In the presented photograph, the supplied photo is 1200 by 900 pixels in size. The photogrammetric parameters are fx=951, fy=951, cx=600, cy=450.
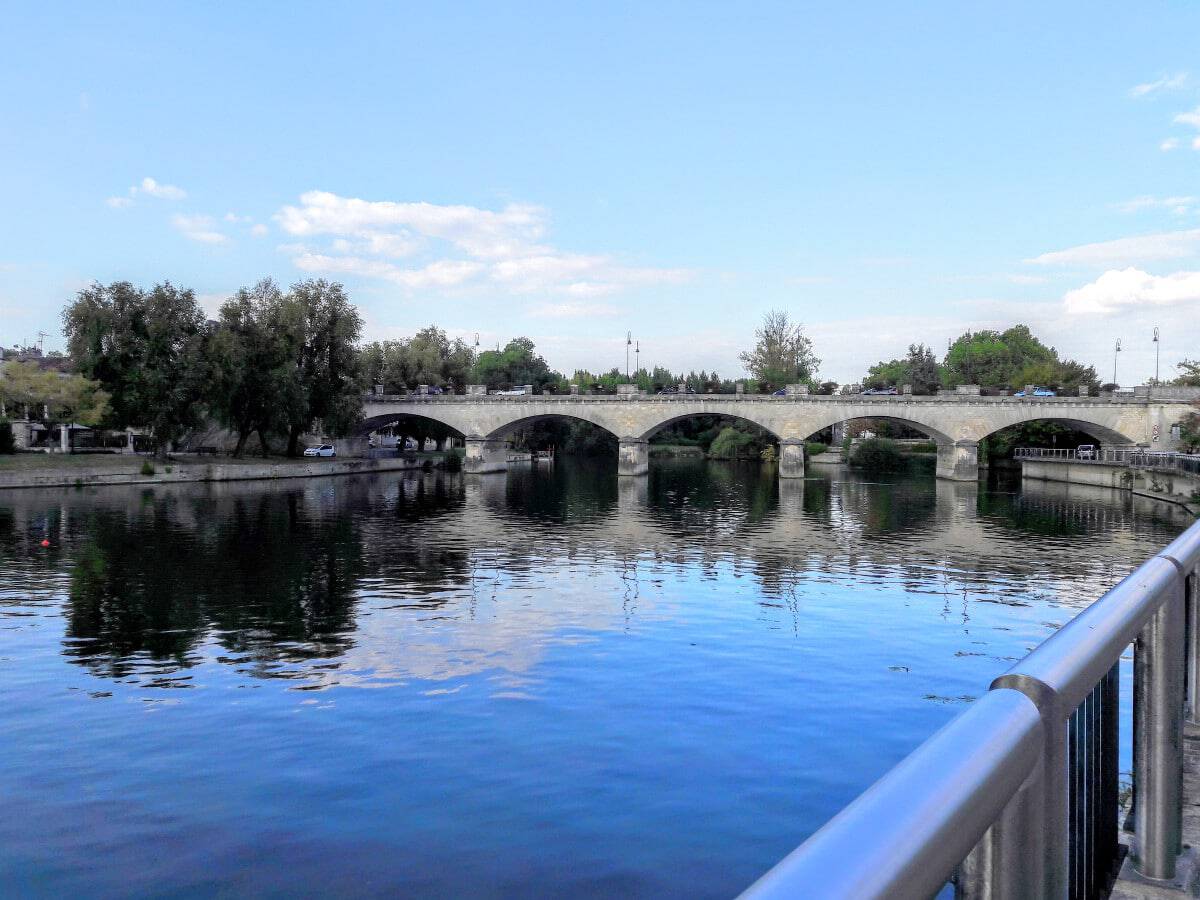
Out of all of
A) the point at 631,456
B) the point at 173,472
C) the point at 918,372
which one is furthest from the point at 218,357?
the point at 918,372

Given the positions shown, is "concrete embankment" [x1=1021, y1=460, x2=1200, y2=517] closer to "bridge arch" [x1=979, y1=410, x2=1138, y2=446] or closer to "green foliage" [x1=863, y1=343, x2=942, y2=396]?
"bridge arch" [x1=979, y1=410, x2=1138, y2=446]

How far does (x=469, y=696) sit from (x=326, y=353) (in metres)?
53.5

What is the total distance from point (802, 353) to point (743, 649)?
93.3m

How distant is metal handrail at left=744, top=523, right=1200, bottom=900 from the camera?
130 cm

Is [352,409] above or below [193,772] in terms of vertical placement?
above

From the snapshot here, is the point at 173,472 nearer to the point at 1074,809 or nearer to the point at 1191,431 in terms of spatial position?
the point at 1074,809

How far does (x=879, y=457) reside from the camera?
83.6 meters

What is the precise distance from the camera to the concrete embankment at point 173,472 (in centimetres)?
4903

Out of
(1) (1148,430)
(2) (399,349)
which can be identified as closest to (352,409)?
(2) (399,349)

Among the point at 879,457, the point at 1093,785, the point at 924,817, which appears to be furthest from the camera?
the point at 879,457

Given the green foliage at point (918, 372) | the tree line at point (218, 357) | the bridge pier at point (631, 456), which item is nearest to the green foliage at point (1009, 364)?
the green foliage at point (918, 372)

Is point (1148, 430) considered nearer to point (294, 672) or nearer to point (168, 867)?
point (294, 672)

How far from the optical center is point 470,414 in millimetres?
72438

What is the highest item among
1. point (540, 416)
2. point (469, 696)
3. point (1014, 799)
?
point (540, 416)
